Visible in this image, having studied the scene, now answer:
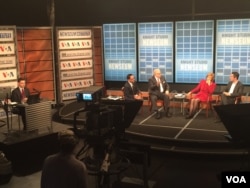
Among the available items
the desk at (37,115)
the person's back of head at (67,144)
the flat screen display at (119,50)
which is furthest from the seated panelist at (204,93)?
the person's back of head at (67,144)

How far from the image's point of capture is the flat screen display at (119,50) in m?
10.7

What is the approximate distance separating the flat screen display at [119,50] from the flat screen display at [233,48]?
2464mm

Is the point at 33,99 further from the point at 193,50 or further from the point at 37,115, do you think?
the point at 193,50

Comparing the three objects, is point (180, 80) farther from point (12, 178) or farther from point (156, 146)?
point (12, 178)

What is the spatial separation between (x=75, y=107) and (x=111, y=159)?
19.9 ft

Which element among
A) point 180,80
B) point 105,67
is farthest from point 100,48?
point 180,80

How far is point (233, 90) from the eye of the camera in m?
8.38

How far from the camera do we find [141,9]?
10.6m

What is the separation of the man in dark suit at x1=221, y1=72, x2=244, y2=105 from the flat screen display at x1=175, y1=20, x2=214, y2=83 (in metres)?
1.41

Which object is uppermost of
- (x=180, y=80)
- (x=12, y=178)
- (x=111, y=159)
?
(x=180, y=80)

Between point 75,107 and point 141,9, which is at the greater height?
point 141,9

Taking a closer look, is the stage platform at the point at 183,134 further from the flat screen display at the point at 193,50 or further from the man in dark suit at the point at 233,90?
the flat screen display at the point at 193,50

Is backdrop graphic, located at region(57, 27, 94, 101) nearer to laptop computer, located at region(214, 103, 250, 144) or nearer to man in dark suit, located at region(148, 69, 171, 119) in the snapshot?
man in dark suit, located at region(148, 69, 171, 119)

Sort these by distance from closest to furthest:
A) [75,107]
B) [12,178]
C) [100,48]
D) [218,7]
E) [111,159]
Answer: [111,159] < [12,178] < [218,7] < [75,107] < [100,48]
